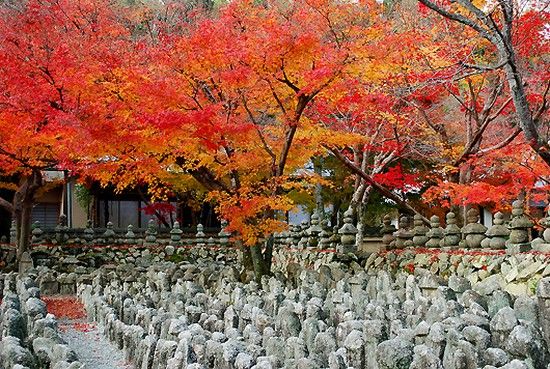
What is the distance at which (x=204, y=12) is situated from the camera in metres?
26.7

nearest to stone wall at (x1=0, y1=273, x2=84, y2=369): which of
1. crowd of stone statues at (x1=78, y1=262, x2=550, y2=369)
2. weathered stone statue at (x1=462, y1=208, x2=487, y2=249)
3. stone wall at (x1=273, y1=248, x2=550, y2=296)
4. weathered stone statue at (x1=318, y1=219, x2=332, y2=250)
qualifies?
crowd of stone statues at (x1=78, y1=262, x2=550, y2=369)

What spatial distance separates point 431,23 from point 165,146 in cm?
684

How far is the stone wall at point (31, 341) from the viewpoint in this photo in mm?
6906

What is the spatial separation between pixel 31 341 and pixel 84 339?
305 centimetres

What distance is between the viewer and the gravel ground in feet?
31.0

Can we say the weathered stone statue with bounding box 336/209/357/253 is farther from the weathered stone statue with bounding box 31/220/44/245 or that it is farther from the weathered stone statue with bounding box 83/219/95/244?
the weathered stone statue with bounding box 31/220/44/245

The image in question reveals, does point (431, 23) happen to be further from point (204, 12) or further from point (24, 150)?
point (204, 12)

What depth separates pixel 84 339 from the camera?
11258 mm

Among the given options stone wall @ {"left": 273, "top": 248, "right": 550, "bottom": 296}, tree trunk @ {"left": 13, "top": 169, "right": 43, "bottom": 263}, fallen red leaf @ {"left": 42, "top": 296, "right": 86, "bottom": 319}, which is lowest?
fallen red leaf @ {"left": 42, "top": 296, "right": 86, "bottom": 319}

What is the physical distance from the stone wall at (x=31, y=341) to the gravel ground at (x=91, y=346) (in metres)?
0.77

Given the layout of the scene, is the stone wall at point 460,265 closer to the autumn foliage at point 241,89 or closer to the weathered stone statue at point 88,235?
the autumn foliage at point 241,89

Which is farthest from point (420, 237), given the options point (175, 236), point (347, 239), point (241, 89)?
point (175, 236)

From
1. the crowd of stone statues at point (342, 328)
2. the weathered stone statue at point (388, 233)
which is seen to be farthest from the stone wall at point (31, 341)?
the weathered stone statue at point (388, 233)

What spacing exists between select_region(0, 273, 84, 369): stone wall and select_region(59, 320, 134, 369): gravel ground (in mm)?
769
